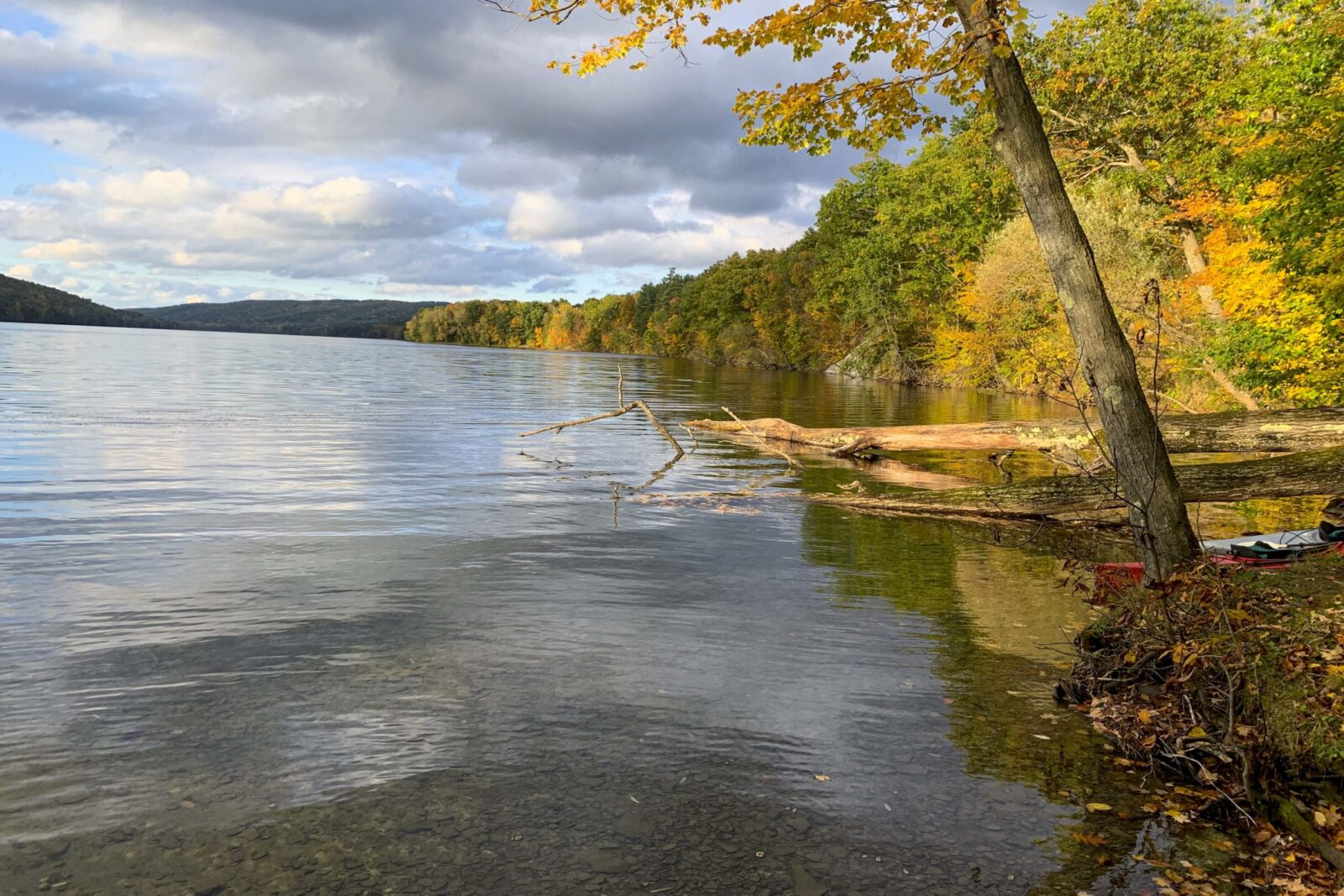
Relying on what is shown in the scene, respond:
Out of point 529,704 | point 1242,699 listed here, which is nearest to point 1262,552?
point 1242,699

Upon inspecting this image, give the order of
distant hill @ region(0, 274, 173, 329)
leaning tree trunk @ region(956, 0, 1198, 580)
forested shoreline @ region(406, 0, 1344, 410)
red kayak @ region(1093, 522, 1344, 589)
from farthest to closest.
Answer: distant hill @ region(0, 274, 173, 329) → forested shoreline @ region(406, 0, 1344, 410) → red kayak @ region(1093, 522, 1344, 589) → leaning tree trunk @ region(956, 0, 1198, 580)

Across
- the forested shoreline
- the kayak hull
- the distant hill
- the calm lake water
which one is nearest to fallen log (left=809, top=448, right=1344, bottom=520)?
the kayak hull

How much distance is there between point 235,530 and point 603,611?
6281 millimetres

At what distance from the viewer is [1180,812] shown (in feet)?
16.4

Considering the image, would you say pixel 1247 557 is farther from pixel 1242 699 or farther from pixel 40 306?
pixel 40 306

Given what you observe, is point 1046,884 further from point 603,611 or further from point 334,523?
point 334,523

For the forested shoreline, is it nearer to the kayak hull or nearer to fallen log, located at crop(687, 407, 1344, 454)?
fallen log, located at crop(687, 407, 1344, 454)

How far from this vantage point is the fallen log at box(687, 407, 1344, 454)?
1165 cm

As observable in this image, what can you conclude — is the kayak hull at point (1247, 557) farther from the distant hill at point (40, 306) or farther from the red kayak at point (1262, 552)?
the distant hill at point (40, 306)

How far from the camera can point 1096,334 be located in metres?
7.09

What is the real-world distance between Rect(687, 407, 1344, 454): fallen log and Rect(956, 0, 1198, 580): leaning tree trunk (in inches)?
18.2

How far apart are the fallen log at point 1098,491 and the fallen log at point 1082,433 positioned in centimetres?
79

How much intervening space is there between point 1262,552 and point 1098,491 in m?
3.98

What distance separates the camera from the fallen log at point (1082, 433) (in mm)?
11648
